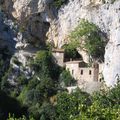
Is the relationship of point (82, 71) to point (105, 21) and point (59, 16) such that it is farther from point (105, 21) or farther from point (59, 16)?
point (59, 16)

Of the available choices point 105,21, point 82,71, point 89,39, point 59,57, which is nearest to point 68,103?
point 82,71

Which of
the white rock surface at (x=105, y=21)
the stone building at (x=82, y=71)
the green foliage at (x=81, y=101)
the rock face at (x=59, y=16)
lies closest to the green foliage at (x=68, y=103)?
the green foliage at (x=81, y=101)

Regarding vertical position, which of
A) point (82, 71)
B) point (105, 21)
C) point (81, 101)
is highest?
point (105, 21)

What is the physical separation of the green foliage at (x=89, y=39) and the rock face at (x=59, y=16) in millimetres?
769

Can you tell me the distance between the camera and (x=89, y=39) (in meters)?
69.1

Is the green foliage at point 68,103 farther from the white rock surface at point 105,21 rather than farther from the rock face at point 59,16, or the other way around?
the rock face at point 59,16

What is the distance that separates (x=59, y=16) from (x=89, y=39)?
19.1 ft

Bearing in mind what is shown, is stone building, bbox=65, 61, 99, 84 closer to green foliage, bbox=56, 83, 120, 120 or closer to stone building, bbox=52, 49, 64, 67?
stone building, bbox=52, 49, 64, 67

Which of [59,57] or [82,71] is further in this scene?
[59,57]

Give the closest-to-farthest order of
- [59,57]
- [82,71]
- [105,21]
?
[105,21], [82,71], [59,57]

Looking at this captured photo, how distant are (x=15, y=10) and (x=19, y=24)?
1.59 meters

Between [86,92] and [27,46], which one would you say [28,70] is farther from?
[86,92]

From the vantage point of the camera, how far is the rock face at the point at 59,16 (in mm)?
67938

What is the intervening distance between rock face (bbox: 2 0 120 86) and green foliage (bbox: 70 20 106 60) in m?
0.77
